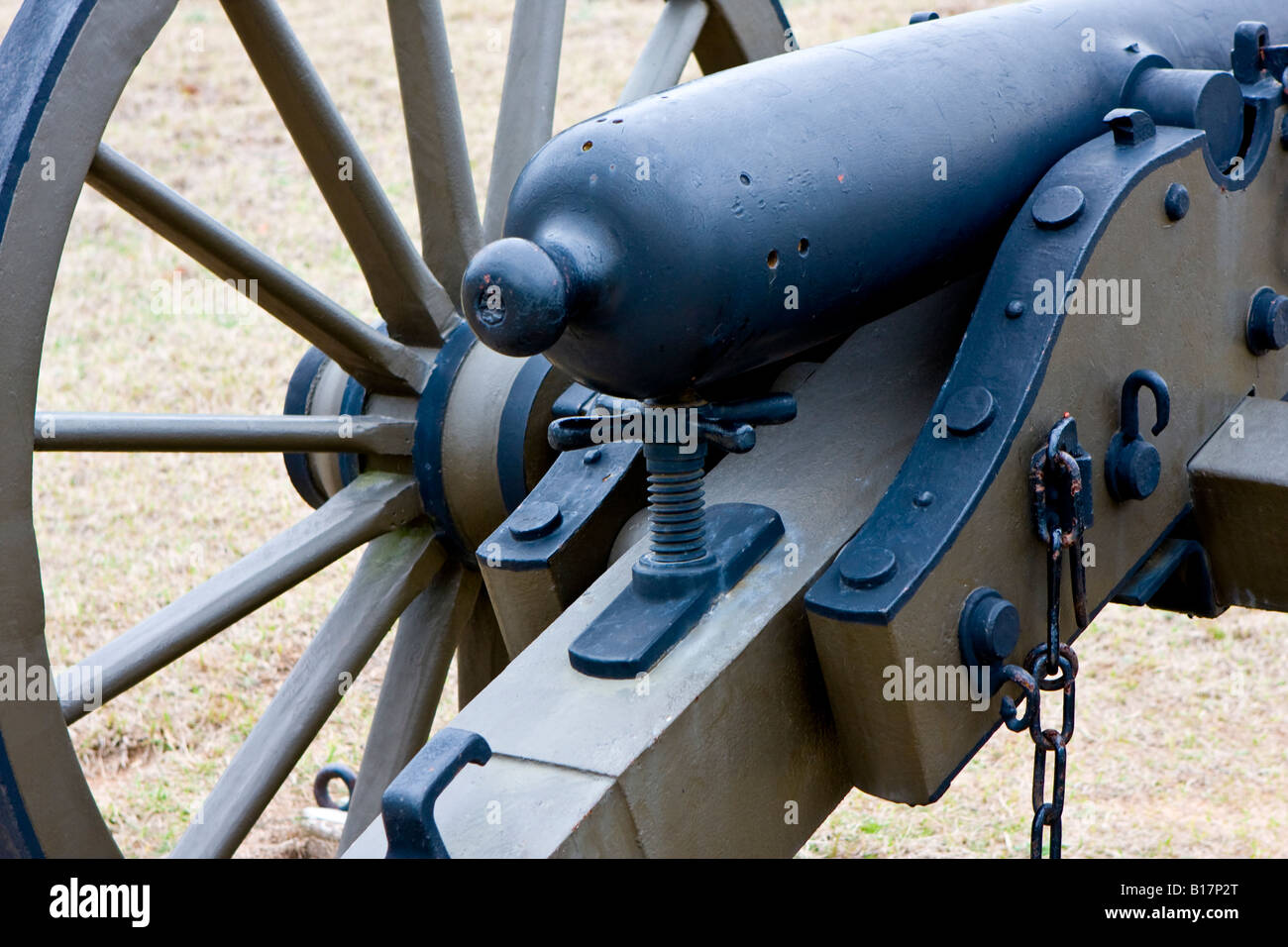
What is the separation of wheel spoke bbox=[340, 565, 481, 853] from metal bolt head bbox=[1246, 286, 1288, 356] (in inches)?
48.7

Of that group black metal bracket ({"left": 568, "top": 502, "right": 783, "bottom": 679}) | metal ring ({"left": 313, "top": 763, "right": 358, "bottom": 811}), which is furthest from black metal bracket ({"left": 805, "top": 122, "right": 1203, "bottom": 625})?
metal ring ({"left": 313, "top": 763, "right": 358, "bottom": 811})

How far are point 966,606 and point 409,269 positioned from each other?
113 cm

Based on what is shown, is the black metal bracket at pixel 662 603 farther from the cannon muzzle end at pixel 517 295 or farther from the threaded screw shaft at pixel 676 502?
the cannon muzzle end at pixel 517 295

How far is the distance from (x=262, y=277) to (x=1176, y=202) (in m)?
1.23

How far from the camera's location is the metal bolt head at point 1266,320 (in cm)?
210

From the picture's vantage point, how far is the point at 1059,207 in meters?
1.80

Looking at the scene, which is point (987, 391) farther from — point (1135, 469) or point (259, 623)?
point (259, 623)

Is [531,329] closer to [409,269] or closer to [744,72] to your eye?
[744,72]

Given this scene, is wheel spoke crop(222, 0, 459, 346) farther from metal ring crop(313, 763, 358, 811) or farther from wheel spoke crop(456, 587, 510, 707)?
metal ring crop(313, 763, 358, 811)

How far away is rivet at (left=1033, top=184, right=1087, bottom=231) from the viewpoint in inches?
70.3

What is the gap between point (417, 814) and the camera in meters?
1.42

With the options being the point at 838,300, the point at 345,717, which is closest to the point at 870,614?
the point at 838,300

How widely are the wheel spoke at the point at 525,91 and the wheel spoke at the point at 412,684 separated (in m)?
0.60

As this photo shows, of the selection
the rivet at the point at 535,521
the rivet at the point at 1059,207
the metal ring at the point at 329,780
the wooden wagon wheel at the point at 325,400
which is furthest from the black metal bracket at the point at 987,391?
the metal ring at the point at 329,780
